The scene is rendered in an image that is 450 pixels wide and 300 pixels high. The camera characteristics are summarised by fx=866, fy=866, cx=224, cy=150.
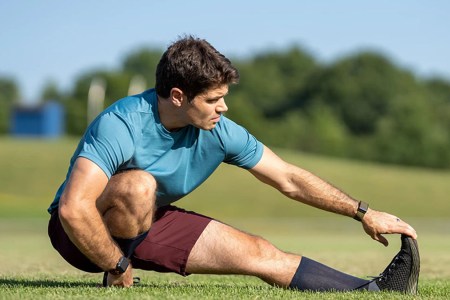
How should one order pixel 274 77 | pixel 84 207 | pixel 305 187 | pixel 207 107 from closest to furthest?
pixel 84 207
pixel 207 107
pixel 305 187
pixel 274 77

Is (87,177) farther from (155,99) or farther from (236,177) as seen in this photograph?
(236,177)

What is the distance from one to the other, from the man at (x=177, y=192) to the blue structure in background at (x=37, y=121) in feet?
172

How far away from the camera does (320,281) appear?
589 centimetres

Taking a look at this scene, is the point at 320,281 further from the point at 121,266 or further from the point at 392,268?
the point at 121,266

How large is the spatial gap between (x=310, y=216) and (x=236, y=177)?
7.28m

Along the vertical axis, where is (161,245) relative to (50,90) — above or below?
above

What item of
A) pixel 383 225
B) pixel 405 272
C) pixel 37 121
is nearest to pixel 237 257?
pixel 383 225

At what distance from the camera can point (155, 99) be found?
5.70m

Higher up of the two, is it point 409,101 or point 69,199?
point 69,199

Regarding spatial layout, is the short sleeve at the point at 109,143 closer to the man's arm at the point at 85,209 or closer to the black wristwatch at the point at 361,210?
the man's arm at the point at 85,209

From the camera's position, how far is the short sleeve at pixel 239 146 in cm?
582

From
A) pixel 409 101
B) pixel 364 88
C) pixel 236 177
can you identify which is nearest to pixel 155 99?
pixel 236 177

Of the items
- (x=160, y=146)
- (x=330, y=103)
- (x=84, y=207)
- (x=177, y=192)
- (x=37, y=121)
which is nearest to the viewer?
(x=84, y=207)

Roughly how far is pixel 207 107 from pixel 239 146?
462 mm
